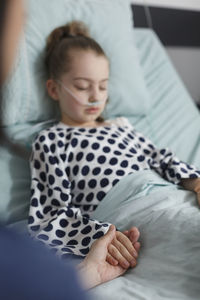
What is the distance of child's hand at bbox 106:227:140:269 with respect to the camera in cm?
102

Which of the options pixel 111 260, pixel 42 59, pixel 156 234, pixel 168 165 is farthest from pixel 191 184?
pixel 42 59

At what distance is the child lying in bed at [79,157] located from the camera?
1167 millimetres

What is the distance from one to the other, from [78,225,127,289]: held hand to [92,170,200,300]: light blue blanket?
17 mm

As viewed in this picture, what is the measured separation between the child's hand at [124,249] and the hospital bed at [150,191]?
23 millimetres

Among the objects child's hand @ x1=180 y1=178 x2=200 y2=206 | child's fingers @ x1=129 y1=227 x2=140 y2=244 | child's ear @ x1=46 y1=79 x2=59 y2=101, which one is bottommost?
child's fingers @ x1=129 y1=227 x2=140 y2=244

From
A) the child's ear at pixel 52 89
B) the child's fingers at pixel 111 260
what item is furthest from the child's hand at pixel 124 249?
the child's ear at pixel 52 89

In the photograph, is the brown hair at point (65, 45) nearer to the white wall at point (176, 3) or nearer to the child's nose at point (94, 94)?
the child's nose at point (94, 94)

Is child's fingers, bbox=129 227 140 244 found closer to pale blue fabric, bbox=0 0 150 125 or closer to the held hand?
the held hand

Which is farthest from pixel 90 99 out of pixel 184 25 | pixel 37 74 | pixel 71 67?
pixel 184 25

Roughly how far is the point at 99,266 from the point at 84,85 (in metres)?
0.69

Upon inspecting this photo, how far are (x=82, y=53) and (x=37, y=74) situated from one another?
0.21 metres

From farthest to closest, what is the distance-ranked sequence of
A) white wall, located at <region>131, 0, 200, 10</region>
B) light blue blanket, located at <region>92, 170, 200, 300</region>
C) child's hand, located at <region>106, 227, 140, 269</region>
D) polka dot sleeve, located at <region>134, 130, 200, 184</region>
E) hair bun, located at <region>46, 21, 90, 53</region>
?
white wall, located at <region>131, 0, 200, 10</region>, hair bun, located at <region>46, 21, 90, 53</region>, polka dot sleeve, located at <region>134, 130, 200, 184</region>, child's hand, located at <region>106, 227, 140, 269</region>, light blue blanket, located at <region>92, 170, 200, 300</region>

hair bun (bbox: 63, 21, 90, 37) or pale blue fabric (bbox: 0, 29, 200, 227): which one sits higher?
hair bun (bbox: 63, 21, 90, 37)

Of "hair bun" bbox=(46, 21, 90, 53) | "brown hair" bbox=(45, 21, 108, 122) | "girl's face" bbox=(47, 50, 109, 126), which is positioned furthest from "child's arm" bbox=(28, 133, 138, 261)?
"hair bun" bbox=(46, 21, 90, 53)
